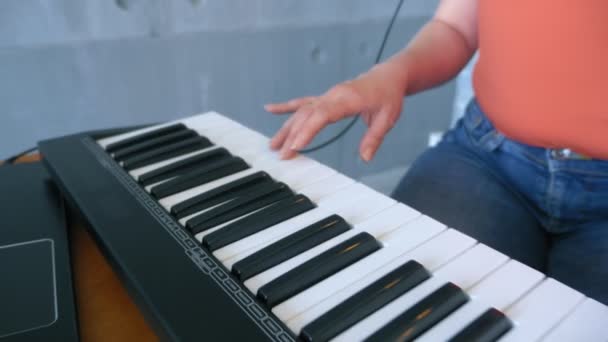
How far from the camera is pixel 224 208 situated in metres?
0.49

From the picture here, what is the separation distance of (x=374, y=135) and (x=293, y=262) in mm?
266

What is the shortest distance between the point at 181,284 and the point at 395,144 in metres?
1.29

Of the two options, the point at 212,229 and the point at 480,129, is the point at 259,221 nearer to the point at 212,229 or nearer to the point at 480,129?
the point at 212,229

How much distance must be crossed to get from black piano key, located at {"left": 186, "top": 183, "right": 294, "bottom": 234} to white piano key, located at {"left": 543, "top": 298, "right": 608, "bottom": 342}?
0.27 m

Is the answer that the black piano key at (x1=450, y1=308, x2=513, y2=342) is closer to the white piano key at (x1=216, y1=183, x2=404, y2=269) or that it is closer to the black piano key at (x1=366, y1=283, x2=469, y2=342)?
the black piano key at (x1=366, y1=283, x2=469, y2=342)

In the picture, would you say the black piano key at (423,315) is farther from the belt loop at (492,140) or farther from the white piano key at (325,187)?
the belt loop at (492,140)

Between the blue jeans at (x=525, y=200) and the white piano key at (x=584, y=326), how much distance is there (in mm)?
181

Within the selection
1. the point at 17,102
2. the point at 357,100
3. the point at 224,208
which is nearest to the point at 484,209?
the point at 357,100

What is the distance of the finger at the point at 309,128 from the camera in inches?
23.1

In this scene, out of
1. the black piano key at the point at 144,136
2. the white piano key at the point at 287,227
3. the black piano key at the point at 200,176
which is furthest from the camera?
the black piano key at the point at 144,136

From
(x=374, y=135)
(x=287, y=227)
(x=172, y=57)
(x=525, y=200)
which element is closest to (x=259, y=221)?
(x=287, y=227)

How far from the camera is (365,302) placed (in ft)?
1.17

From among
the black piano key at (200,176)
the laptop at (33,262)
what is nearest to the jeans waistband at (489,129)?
the black piano key at (200,176)

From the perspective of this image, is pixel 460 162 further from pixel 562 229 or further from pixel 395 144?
pixel 395 144
